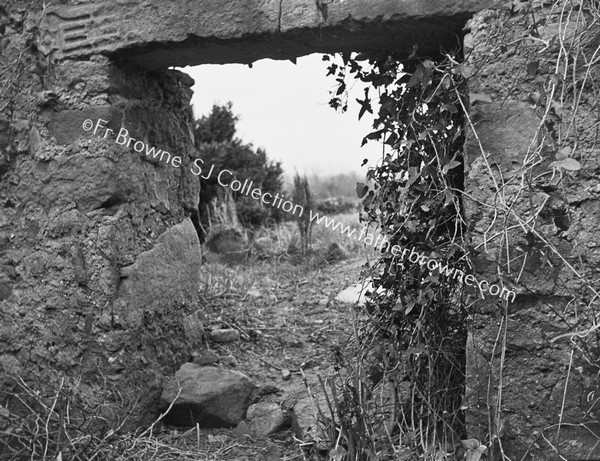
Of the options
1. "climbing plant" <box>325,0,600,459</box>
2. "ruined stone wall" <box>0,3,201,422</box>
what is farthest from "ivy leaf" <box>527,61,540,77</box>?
"ruined stone wall" <box>0,3,201,422</box>

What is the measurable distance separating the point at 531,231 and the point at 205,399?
1717 millimetres

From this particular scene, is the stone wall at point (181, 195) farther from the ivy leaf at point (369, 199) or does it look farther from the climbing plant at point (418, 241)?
the ivy leaf at point (369, 199)

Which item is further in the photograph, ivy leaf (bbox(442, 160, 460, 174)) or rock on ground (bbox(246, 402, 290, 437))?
rock on ground (bbox(246, 402, 290, 437))

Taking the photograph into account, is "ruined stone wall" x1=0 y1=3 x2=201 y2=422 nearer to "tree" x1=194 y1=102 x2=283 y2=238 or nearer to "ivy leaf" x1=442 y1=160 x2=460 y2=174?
"ivy leaf" x1=442 y1=160 x2=460 y2=174

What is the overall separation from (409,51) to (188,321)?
171 centimetres

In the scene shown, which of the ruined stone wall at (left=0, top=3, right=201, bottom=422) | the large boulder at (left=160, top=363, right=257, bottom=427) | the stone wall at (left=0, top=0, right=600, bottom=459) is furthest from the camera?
the large boulder at (left=160, top=363, right=257, bottom=427)

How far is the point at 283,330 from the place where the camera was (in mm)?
4582

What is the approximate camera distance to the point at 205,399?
3473 mm

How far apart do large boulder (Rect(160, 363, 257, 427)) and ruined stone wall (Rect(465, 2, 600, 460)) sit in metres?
1.23

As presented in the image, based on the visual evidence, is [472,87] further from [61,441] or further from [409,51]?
[61,441]

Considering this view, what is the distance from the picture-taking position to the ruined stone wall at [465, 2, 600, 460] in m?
2.53

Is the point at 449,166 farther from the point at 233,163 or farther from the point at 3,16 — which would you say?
the point at 233,163

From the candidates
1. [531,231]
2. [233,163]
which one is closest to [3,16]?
[531,231]

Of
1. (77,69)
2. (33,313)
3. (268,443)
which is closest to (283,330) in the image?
(268,443)
